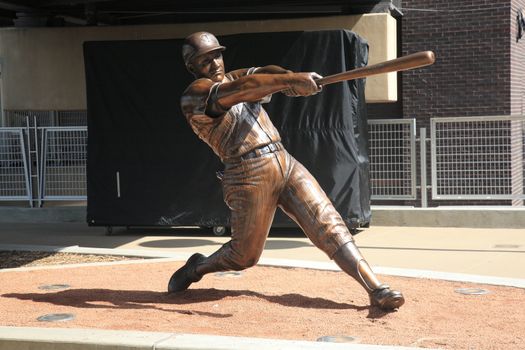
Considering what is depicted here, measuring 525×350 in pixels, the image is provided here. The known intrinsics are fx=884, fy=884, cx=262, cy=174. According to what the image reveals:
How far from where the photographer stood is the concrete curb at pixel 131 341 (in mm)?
5320

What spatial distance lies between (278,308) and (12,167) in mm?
9202

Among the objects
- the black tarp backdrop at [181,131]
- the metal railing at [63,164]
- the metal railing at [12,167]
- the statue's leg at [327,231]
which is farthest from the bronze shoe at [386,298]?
the metal railing at [12,167]

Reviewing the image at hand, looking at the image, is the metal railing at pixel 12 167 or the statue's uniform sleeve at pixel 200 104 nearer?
the statue's uniform sleeve at pixel 200 104

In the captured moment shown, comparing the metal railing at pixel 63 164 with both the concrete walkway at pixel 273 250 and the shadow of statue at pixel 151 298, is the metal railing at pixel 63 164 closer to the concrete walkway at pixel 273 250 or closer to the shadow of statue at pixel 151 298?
the concrete walkway at pixel 273 250

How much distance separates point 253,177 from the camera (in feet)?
21.8

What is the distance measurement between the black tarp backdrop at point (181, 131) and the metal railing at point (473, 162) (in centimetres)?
146


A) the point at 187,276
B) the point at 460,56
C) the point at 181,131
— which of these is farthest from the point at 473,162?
the point at 187,276

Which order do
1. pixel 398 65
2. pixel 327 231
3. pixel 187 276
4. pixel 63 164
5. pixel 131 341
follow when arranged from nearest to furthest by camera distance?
1. pixel 131 341
2. pixel 398 65
3. pixel 327 231
4. pixel 187 276
5. pixel 63 164

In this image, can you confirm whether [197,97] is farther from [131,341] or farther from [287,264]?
[287,264]

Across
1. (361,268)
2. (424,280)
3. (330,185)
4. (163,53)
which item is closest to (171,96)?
(163,53)

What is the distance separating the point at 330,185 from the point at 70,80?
5038 mm

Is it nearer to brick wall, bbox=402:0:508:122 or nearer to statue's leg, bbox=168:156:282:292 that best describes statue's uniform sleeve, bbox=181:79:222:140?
statue's leg, bbox=168:156:282:292

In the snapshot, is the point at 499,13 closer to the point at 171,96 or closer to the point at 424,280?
the point at 171,96

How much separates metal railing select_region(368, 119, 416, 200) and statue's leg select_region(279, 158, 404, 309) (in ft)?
21.5
